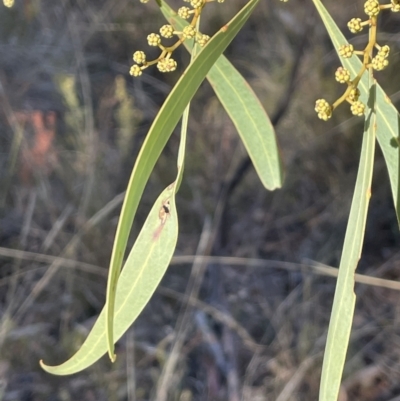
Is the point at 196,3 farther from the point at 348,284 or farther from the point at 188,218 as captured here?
the point at 188,218

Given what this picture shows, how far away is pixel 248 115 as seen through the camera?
74 centimetres

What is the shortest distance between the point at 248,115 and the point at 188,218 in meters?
0.74

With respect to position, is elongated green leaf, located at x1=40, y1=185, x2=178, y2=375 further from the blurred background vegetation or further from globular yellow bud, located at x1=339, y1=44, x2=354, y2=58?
the blurred background vegetation

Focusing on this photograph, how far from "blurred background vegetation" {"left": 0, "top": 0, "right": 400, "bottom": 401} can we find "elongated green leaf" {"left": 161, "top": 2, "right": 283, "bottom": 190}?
25.1 inches

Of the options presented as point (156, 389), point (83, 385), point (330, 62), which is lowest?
point (156, 389)

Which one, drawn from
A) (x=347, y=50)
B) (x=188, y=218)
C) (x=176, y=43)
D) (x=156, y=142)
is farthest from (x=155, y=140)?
(x=188, y=218)

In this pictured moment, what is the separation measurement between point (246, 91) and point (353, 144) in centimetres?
73

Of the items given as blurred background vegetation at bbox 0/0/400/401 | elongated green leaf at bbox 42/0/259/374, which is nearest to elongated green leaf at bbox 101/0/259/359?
elongated green leaf at bbox 42/0/259/374

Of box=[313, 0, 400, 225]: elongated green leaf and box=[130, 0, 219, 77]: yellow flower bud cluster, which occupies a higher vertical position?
box=[130, 0, 219, 77]: yellow flower bud cluster

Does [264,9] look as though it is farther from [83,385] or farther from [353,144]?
[83,385]

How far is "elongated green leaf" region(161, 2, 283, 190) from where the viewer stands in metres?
0.72

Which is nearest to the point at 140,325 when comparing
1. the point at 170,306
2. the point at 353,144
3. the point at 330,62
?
the point at 170,306

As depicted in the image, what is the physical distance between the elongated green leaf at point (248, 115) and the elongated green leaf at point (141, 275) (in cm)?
22

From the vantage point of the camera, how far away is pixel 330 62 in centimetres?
135
